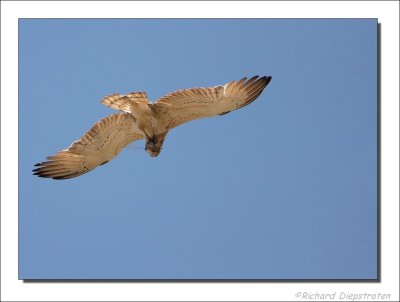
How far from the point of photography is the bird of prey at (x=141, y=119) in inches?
411

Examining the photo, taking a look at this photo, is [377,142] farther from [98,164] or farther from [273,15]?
[98,164]

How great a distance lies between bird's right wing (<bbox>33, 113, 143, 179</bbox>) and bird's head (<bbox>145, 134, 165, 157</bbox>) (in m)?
0.27

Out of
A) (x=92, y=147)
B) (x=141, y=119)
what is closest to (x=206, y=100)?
(x=141, y=119)

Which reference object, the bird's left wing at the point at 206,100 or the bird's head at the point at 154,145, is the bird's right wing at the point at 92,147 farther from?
the bird's left wing at the point at 206,100

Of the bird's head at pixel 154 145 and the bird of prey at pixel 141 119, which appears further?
the bird's head at pixel 154 145

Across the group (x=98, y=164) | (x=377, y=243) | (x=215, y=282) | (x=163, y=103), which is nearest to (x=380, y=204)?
(x=377, y=243)

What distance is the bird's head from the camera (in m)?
10.8

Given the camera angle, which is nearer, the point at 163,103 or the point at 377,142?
the point at 377,142

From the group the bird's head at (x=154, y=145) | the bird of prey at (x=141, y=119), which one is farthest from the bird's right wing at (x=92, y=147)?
the bird's head at (x=154, y=145)

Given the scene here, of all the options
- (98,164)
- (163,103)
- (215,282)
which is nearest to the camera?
(215,282)

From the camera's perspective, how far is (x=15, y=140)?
31.4 feet

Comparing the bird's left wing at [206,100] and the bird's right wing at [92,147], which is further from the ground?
the bird's left wing at [206,100]

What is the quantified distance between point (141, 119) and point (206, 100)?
95 centimetres

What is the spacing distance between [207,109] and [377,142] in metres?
2.43
